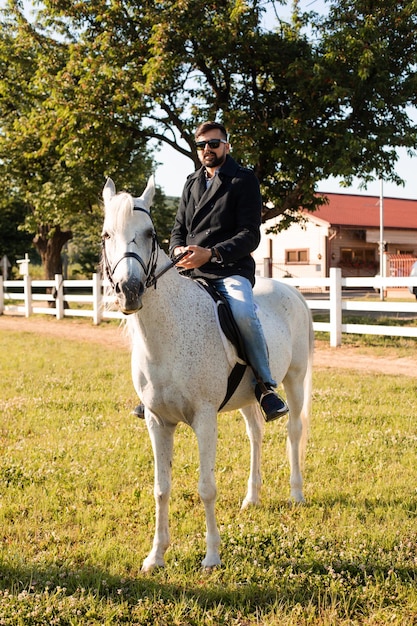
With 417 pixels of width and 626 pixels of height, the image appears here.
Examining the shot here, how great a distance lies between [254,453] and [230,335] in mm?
1587

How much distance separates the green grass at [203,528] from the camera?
350 cm

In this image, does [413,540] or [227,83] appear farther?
[227,83]

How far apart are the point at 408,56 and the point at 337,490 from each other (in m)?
15.3

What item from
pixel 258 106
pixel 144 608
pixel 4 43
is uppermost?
pixel 4 43

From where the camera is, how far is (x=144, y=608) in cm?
346

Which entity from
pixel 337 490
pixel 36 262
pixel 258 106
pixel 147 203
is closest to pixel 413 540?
pixel 337 490

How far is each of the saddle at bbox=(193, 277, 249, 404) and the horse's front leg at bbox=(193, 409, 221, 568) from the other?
34cm

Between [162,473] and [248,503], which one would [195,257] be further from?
[248,503]

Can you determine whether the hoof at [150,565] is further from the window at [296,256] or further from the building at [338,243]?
the window at [296,256]

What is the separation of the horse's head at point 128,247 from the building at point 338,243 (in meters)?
38.7

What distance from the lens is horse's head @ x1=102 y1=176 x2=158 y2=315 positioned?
3.35 metres

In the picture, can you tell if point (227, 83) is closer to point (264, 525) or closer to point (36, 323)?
point (36, 323)

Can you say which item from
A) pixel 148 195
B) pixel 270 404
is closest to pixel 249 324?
pixel 270 404

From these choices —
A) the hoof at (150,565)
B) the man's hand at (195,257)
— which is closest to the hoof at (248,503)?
the hoof at (150,565)
